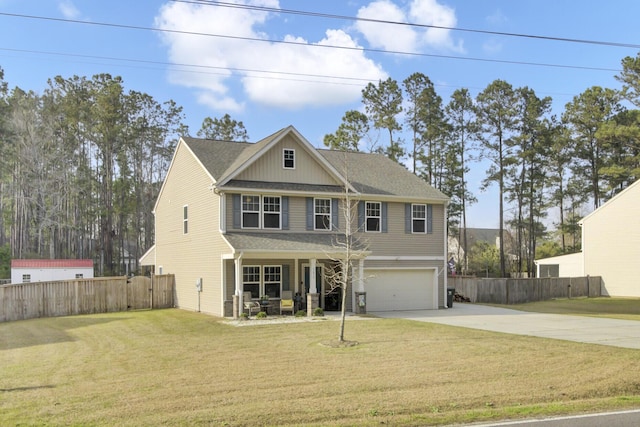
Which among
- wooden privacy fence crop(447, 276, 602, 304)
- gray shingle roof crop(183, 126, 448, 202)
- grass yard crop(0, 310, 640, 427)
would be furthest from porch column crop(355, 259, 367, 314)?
wooden privacy fence crop(447, 276, 602, 304)

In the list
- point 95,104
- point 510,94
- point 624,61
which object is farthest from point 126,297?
point 624,61

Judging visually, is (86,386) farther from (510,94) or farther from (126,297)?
(510,94)

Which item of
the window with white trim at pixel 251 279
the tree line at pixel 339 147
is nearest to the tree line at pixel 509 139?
the tree line at pixel 339 147

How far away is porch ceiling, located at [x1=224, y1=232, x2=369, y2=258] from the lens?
70.6 feet

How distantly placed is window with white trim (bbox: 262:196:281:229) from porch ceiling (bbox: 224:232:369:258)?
1.69 feet

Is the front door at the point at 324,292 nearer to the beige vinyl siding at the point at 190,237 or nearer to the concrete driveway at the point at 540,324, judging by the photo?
the concrete driveway at the point at 540,324

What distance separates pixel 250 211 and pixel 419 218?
8.61 m

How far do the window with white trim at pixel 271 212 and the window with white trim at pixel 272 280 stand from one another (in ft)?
5.86

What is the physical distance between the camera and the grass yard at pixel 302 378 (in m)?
8.24

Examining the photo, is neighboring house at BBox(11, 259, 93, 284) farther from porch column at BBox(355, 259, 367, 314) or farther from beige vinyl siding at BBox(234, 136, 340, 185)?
porch column at BBox(355, 259, 367, 314)

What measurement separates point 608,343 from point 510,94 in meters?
37.0

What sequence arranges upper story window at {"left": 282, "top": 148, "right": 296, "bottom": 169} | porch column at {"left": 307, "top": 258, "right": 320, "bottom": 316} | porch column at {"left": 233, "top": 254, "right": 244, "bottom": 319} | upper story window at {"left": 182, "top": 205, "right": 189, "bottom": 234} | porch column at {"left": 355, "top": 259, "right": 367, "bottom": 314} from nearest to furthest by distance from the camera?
1. porch column at {"left": 233, "top": 254, "right": 244, "bottom": 319}
2. porch column at {"left": 307, "top": 258, "right": 320, "bottom": 316}
3. porch column at {"left": 355, "top": 259, "right": 367, "bottom": 314}
4. upper story window at {"left": 282, "top": 148, "right": 296, "bottom": 169}
5. upper story window at {"left": 182, "top": 205, "right": 189, "bottom": 234}

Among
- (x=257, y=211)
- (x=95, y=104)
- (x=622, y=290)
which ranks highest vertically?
(x=95, y=104)

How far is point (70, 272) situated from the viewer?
123 feet
